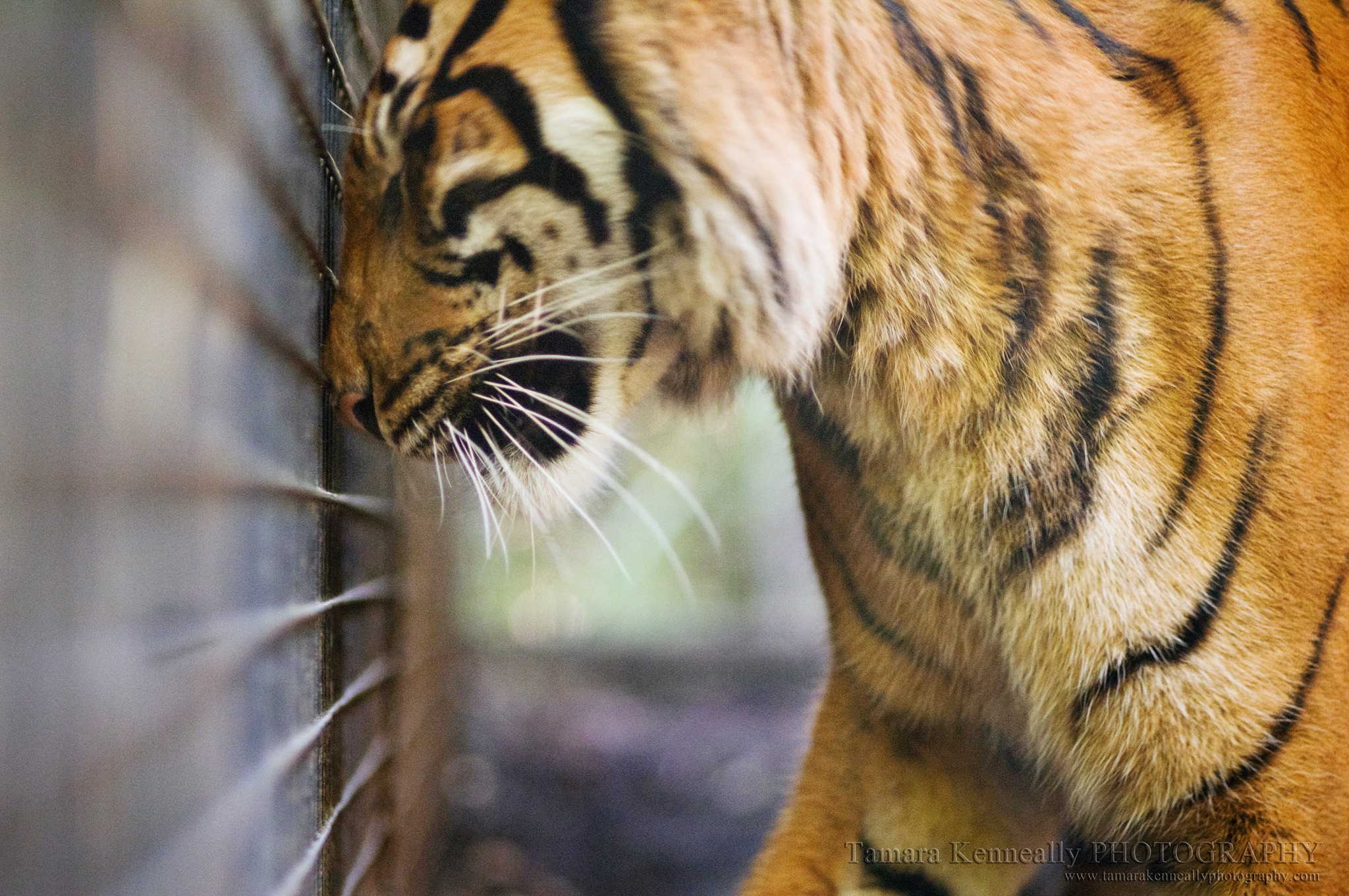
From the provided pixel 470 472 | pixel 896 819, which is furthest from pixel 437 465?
pixel 896 819

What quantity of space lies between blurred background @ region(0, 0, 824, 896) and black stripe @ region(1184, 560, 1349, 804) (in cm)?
36

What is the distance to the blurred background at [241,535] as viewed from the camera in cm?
34

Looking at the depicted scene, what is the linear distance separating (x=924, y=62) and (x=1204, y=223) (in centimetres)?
20

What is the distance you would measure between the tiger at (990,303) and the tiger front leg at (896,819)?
117 millimetres

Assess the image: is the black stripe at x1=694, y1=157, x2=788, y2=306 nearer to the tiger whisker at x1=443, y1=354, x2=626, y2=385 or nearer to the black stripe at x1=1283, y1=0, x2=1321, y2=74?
the tiger whisker at x1=443, y1=354, x2=626, y2=385

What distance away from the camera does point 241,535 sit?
0.57 m

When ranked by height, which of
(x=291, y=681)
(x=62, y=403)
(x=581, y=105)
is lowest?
(x=291, y=681)

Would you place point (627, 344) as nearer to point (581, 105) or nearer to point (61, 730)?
point (581, 105)

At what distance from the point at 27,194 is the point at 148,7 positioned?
164mm

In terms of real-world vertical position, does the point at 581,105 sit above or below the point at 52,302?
above

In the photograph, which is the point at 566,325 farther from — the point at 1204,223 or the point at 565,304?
the point at 1204,223

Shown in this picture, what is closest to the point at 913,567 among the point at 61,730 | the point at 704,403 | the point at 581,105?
the point at 704,403

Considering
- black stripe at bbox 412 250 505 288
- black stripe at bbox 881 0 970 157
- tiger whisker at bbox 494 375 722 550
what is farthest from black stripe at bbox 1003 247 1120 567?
black stripe at bbox 412 250 505 288

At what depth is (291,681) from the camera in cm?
67
